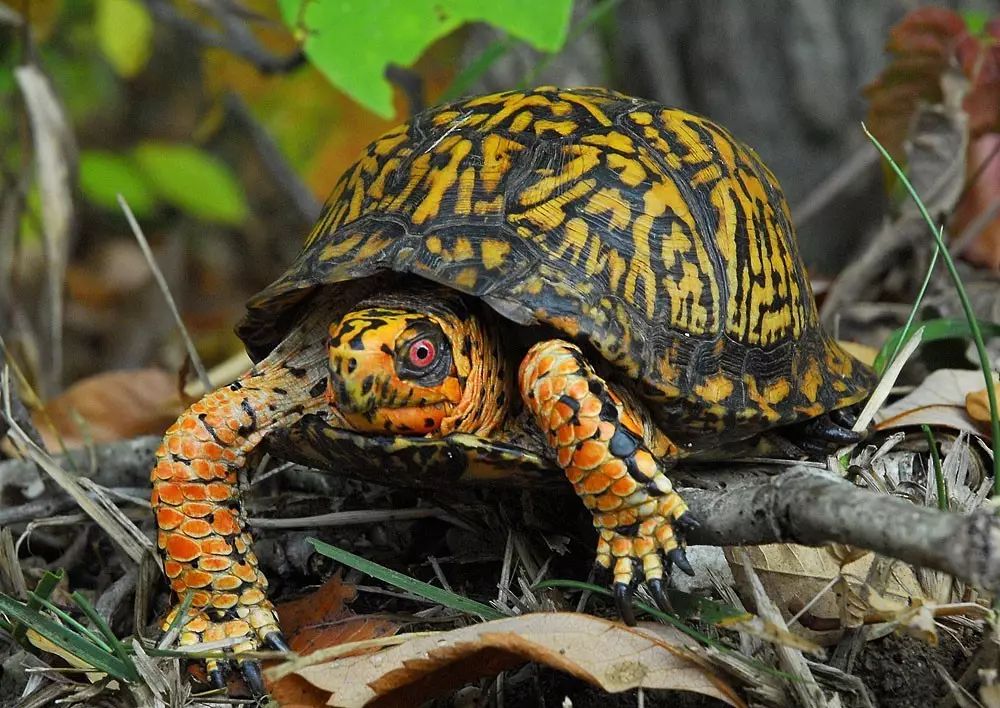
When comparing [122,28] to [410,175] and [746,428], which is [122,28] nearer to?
[410,175]

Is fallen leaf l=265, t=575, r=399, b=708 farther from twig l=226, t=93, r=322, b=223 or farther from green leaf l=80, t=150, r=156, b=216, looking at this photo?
green leaf l=80, t=150, r=156, b=216

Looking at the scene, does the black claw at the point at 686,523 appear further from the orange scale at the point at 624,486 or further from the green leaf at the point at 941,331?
the green leaf at the point at 941,331

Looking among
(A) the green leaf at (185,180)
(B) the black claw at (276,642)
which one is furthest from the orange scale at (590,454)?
(A) the green leaf at (185,180)

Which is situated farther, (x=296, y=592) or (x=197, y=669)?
(x=296, y=592)

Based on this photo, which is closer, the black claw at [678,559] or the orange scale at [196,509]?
the black claw at [678,559]

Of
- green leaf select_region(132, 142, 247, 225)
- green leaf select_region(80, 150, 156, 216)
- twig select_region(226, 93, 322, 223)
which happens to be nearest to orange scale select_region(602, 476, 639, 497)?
twig select_region(226, 93, 322, 223)

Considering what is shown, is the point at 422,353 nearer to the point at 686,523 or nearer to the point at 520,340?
the point at 520,340

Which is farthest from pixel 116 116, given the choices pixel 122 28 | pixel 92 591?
pixel 92 591
